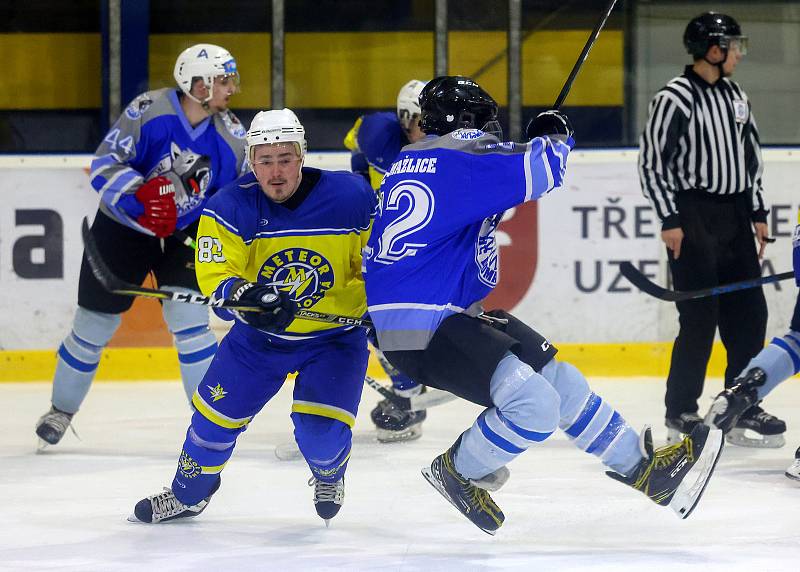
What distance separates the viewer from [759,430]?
3963 millimetres

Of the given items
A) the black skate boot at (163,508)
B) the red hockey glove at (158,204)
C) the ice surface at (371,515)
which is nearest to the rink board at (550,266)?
the ice surface at (371,515)

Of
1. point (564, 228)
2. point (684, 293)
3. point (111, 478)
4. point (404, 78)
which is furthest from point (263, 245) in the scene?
point (404, 78)

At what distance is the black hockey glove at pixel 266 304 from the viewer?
2.75 meters

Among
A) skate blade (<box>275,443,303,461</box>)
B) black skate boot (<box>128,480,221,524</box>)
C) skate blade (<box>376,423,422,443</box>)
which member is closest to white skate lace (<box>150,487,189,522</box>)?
black skate boot (<box>128,480,221,524</box>)

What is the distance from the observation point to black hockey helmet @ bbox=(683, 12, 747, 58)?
3.96m

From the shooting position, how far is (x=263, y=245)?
2.92m

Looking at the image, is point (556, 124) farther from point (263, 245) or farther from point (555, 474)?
point (555, 474)

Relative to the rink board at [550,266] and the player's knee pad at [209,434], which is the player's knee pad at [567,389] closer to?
the player's knee pad at [209,434]

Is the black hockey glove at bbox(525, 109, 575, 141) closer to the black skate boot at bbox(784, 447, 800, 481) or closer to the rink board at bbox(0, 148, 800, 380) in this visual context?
the black skate boot at bbox(784, 447, 800, 481)

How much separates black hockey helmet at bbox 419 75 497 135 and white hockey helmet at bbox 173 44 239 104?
4.10 feet

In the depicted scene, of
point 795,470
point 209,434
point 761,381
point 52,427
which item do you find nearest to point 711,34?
point 761,381

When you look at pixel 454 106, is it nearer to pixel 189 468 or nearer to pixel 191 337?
pixel 189 468

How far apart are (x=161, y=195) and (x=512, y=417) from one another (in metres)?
1.58

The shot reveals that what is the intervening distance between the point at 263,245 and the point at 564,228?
2.49 metres
